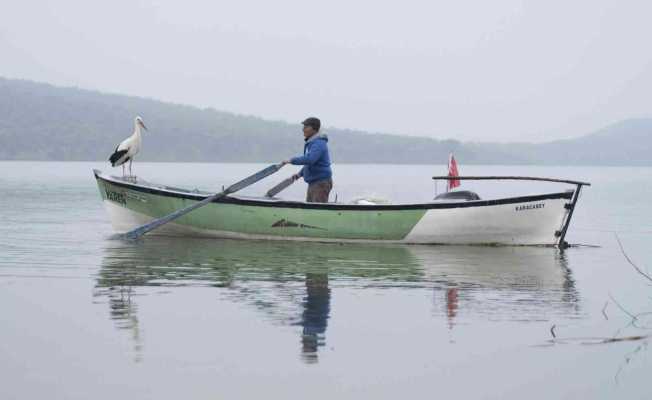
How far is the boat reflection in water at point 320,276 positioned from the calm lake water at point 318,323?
4 cm

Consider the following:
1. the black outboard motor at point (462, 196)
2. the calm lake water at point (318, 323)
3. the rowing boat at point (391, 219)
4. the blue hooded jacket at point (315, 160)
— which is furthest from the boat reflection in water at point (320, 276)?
the blue hooded jacket at point (315, 160)

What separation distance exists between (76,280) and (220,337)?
17.2 ft

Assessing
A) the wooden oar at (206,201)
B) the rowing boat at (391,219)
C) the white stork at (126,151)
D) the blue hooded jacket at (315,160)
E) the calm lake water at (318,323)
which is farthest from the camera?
the white stork at (126,151)

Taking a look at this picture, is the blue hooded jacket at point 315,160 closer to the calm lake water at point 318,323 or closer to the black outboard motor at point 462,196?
the calm lake water at point 318,323

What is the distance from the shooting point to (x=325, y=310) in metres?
12.8

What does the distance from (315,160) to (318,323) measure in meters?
8.80

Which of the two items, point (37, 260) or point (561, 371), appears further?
point (37, 260)

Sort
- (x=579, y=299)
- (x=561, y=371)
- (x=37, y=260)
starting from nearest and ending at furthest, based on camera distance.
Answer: (x=561, y=371) → (x=579, y=299) → (x=37, y=260)

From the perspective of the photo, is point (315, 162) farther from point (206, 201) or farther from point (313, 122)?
point (206, 201)

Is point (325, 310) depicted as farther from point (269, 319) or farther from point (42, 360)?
point (42, 360)

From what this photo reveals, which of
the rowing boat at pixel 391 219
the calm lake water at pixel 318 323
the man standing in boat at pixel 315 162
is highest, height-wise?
the man standing in boat at pixel 315 162

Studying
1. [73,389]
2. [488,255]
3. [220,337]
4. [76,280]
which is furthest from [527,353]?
[488,255]

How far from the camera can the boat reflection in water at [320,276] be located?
502 inches

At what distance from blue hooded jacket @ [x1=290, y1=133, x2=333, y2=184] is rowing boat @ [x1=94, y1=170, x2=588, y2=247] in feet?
1.98
